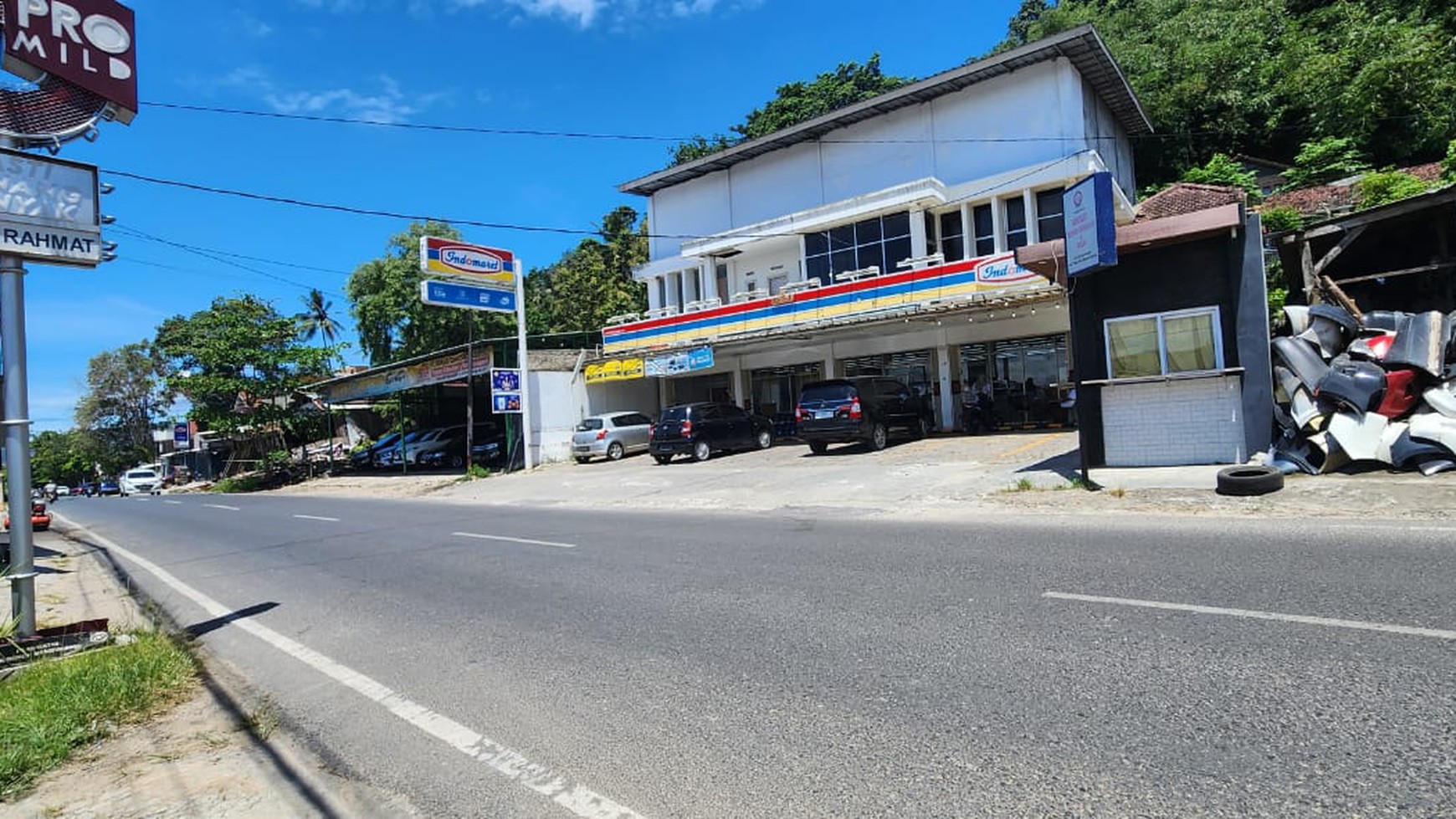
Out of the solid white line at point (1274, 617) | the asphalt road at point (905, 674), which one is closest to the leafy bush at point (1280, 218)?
the asphalt road at point (905, 674)

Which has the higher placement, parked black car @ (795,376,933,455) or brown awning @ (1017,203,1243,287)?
brown awning @ (1017,203,1243,287)

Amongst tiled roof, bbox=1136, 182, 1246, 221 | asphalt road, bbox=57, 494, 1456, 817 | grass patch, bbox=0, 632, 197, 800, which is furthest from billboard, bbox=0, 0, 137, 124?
tiled roof, bbox=1136, 182, 1246, 221

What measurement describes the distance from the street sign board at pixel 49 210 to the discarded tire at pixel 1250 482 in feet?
40.3

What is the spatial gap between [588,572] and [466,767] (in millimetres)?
4325

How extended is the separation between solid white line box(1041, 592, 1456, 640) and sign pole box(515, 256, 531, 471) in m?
23.2

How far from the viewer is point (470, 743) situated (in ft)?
13.2

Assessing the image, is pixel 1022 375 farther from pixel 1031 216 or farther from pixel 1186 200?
pixel 1186 200

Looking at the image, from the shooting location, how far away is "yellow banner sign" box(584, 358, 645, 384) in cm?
2795

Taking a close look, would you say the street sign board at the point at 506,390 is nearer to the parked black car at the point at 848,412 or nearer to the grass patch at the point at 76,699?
the parked black car at the point at 848,412

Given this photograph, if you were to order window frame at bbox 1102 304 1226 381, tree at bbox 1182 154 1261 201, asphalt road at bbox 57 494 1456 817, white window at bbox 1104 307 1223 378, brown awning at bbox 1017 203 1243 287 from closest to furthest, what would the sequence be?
asphalt road at bbox 57 494 1456 817 → brown awning at bbox 1017 203 1243 287 → window frame at bbox 1102 304 1226 381 → white window at bbox 1104 307 1223 378 → tree at bbox 1182 154 1261 201

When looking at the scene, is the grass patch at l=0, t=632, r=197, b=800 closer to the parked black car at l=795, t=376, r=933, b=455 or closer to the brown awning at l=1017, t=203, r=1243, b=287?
the brown awning at l=1017, t=203, r=1243, b=287

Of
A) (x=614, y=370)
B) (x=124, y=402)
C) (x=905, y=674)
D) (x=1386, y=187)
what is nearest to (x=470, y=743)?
(x=905, y=674)

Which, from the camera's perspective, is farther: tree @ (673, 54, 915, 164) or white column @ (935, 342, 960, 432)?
tree @ (673, 54, 915, 164)

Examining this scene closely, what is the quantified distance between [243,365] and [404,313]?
396 inches
